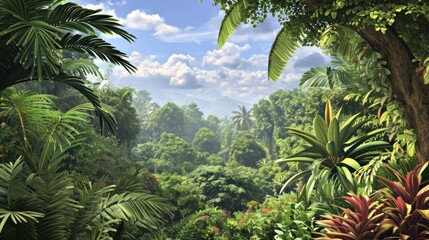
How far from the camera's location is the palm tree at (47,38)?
10.5 feet

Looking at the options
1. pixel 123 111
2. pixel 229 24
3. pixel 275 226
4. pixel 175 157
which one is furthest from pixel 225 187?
pixel 275 226

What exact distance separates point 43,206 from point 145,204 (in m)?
1.16

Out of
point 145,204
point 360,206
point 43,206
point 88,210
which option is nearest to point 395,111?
point 360,206

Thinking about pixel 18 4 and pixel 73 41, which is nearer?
pixel 18 4

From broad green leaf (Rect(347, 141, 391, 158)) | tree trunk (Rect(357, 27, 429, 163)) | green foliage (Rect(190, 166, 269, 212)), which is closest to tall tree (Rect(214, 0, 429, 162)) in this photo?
tree trunk (Rect(357, 27, 429, 163))

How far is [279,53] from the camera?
945 centimetres

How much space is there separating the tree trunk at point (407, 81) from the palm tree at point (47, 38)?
400cm

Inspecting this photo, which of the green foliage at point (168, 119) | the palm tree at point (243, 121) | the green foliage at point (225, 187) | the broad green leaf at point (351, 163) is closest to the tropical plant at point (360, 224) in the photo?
the broad green leaf at point (351, 163)

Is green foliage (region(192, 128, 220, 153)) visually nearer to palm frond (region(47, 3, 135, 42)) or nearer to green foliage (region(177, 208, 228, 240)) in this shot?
green foliage (region(177, 208, 228, 240))

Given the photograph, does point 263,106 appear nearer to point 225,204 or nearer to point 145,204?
point 225,204

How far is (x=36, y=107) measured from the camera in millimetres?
5031

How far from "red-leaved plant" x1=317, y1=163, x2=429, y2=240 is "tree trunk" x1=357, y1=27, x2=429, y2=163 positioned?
1.55 metres

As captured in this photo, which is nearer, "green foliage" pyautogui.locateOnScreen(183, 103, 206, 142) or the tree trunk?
the tree trunk

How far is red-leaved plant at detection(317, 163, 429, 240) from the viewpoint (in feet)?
13.2
